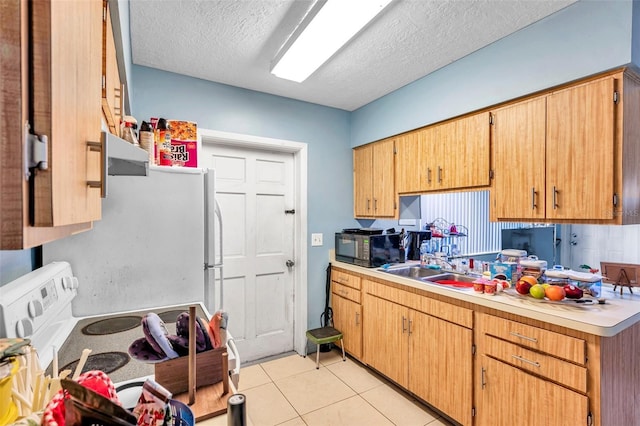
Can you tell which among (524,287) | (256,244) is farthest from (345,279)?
(524,287)

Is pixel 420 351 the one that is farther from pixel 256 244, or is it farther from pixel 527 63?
pixel 527 63

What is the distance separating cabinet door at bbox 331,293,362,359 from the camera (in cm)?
280

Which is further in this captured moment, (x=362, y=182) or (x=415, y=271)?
(x=362, y=182)

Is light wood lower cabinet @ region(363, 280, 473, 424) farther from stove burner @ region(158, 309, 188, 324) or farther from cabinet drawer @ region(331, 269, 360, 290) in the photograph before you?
stove burner @ region(158, 309, 188, 324)

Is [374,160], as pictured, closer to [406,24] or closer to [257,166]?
[257,166]

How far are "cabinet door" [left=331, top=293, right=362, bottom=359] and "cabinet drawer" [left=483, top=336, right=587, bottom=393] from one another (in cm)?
122

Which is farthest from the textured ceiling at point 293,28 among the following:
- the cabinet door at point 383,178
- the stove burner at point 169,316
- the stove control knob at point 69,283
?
the stove burner at point 169,316

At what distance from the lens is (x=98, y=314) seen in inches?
60.7

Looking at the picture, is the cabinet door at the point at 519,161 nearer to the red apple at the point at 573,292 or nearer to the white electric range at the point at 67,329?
the red apple at the point at 573,292

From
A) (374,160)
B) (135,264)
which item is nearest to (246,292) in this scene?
(135,264)

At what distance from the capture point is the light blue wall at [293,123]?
243 centimetres

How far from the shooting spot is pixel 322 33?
1.82 meters

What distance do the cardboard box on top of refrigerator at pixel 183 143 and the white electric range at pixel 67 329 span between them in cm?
84

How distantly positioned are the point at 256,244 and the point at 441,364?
184 cm
